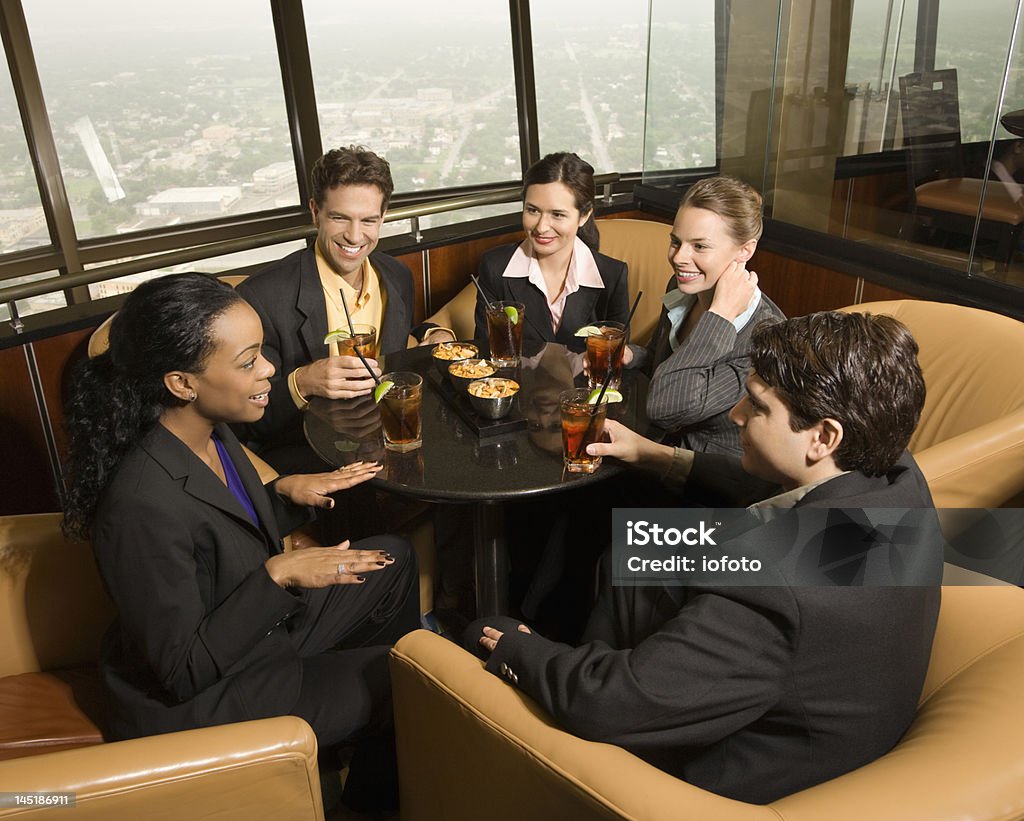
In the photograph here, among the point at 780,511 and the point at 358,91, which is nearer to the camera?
the point at 780,511

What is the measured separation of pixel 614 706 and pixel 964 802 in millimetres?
412

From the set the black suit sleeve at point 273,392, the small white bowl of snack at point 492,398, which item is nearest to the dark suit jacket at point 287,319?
the black suit sleeve at point 273,392

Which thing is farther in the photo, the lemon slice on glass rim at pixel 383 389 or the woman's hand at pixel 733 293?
the woman's hand at pixel 733 293

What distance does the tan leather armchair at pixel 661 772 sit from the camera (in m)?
0.96

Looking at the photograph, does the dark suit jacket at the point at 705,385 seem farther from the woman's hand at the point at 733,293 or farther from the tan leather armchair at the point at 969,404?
the tan leather armchair at the point at 969,404

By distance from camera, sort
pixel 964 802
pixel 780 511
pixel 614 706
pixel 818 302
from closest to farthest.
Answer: pixel 964 802 < pixel 614 706 < pixel 780 511 < pixel 818 302

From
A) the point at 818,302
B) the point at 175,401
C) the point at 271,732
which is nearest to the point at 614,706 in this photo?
the point at 271,732

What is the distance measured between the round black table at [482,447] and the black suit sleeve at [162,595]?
46cm

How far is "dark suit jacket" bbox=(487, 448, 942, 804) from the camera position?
3.57ft

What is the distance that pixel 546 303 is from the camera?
8.83 feet

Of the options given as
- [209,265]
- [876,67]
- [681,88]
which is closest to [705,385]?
[876,67]

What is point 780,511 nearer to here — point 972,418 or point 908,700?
point 908,700

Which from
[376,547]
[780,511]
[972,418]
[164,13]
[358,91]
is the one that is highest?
[164,13]

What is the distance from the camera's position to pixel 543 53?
5.01m
